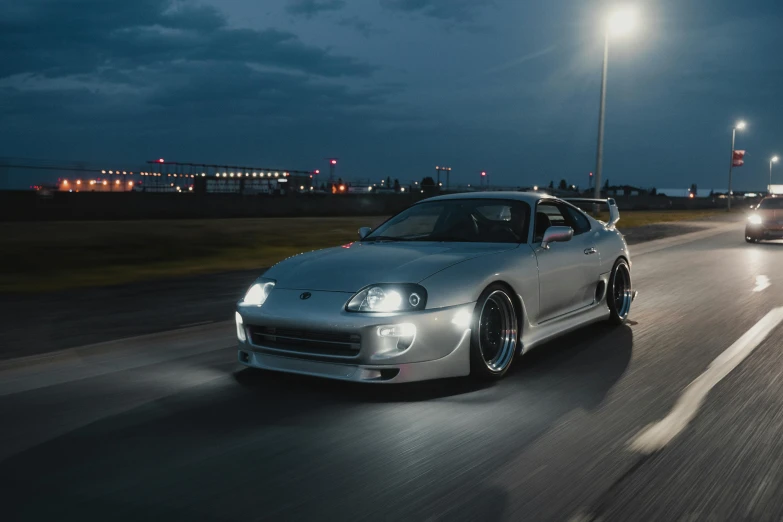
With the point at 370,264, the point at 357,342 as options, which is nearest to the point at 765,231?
the point at 370,264

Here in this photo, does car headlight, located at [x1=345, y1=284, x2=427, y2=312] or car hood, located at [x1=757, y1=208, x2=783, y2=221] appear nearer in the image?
car headlight, located at [x1=345, y1=284, x2=427, y2=312]

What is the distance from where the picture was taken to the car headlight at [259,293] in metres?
5.95

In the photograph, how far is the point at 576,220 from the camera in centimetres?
813

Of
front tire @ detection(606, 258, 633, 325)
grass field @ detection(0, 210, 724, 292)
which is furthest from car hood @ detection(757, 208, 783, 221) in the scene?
front tire @ detection(606, 258, 633, 325)

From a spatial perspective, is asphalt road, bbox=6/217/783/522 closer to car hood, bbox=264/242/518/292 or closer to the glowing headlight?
the glowing headlight

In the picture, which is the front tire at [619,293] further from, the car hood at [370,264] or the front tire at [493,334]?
the front tire at [493,334]

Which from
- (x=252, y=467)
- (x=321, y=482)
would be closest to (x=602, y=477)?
(x=321, y=482)

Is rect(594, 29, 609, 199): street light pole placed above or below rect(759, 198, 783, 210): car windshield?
above

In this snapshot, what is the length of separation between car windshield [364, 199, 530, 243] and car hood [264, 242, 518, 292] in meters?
0.25

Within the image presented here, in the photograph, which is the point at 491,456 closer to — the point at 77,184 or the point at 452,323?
the point at 452,323

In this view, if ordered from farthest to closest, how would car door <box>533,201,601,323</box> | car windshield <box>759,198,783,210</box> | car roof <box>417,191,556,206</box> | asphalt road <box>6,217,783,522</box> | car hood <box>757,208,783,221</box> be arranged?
car windshield <box>759,198,783,210</box>, car hood <box>757,208,783,221</box>, car roof <box>417,191,556,206</box>, car door <box>533,201,601,323</box>, asphalt road <box>6,217,783,522</box>

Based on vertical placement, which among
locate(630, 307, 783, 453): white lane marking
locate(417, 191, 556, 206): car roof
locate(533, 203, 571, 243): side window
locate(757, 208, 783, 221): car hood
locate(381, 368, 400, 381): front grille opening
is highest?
locate(417, 191, 556, 206): car roof

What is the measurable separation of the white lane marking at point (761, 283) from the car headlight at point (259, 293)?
8.38 metres

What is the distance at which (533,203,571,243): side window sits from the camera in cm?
717
